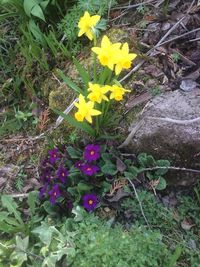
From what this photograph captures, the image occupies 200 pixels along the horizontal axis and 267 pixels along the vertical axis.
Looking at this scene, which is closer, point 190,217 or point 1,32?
point 190,217

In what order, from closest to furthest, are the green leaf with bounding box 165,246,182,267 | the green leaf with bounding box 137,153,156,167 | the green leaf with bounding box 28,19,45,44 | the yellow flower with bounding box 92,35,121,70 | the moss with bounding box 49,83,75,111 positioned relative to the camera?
the green leaf with bounding box 165,246,182,267 → the yellow flower with bounding box 92,35,121,70 → the green leaf with bounding box 137,153,156,167 → the moss with bounding box 49,83,75,111 → the green leaf with bounding box 28,19,45,44

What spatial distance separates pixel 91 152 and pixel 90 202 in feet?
0.87

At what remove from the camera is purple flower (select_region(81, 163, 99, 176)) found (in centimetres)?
252

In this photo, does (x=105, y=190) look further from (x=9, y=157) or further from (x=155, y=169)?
(x=9, y=157)

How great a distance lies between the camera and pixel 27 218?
269 cm

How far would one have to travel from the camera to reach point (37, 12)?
3.08 metres

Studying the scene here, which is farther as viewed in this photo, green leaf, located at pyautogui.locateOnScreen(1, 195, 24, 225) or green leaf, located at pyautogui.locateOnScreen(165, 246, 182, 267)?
green leaf, located at pyautogui.locateOnScreen(1, 195, 24, 225)

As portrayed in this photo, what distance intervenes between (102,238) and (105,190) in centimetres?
38

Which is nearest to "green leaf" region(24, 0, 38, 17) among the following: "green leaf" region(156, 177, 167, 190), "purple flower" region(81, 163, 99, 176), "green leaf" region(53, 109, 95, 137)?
"green leaf" region(53, 109, 95, 137)

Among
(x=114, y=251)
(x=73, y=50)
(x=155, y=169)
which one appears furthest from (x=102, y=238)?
(x=73, y=50)

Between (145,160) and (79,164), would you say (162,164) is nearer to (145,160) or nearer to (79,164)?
(145,160)

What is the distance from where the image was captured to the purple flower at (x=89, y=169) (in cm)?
252

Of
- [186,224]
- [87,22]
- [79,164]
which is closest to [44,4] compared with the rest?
[87,22]

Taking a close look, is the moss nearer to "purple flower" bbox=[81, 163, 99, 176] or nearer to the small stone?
"purple flower" bbox=[81, 163, 99, 176]
